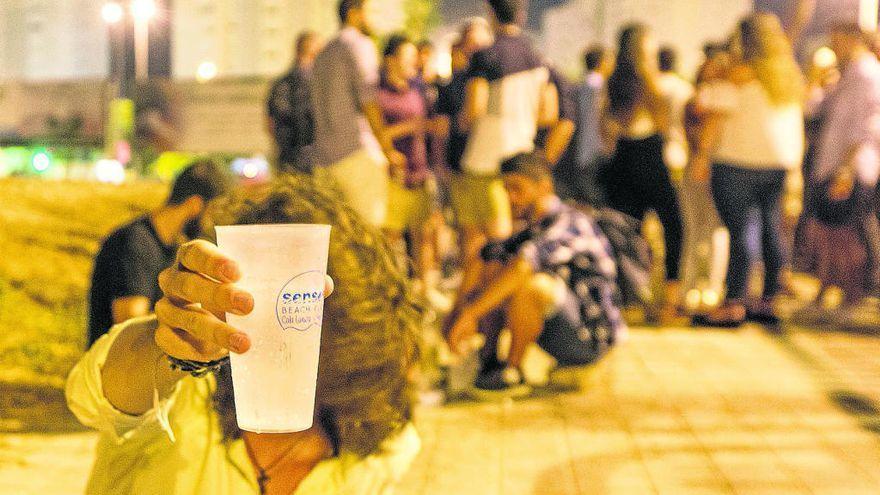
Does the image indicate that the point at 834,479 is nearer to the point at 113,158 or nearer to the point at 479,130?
the point at 479,130

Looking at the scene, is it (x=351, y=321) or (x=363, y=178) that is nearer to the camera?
(x=351, y=321)

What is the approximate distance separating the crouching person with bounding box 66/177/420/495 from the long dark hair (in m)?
5.14

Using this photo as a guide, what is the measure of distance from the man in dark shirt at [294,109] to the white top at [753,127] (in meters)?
2.59

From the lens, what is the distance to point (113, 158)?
17750mm

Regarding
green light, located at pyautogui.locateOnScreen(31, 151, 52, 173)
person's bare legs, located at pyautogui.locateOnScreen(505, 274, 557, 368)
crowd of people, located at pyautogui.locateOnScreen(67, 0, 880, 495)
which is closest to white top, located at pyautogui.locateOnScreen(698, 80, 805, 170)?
crowd of people, located at pyautogui.locateOnScreen(67, 0, 880, 495)

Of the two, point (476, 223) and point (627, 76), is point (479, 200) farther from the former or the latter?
point (627, 76)

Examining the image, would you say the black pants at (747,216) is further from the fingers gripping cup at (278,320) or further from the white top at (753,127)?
the fingers gripping cup at (278,320)

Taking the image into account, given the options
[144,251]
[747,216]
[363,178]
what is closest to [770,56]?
[747,216]

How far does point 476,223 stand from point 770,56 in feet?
7.17

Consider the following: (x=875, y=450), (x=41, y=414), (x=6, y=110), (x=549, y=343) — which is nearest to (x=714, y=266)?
(x=549, y=343)

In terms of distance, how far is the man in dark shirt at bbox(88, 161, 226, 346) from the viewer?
10.8ft

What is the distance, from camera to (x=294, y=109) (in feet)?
22.7

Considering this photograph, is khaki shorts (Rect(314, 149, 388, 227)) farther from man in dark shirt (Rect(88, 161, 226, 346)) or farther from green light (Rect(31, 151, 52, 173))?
green light (Rect(31, 151, 52, 173))

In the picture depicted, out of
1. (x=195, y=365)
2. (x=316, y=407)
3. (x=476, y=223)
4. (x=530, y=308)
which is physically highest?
(x=195, y=365)
